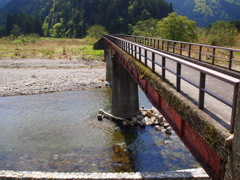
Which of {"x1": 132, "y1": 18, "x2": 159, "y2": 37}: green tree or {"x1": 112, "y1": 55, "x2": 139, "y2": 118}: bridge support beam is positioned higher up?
{"x1": 132, "y1": 18, "x2": 159, "y2": 37}: green tree

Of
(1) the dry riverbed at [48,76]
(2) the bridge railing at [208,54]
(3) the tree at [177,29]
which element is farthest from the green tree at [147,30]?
(2) the bridge railing at [208,54]

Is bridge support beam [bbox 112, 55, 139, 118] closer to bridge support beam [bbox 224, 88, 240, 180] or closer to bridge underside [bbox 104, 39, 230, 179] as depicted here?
bridge underside [bbox 104, 39, 230, 179]

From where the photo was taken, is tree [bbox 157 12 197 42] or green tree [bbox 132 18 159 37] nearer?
tree [bbox 157 12 197 42]

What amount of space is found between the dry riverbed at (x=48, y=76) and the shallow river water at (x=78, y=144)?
7.87 metres

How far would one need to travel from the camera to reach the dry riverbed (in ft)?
103

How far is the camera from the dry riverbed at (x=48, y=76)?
31453 mm

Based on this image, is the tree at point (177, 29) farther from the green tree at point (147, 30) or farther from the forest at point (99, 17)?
the forest at point (99, 17)

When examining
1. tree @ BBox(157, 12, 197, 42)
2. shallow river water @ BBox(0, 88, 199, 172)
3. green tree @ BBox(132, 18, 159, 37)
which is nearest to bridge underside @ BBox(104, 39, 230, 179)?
shallow river water @ BBox(0, 88, 199, 172)

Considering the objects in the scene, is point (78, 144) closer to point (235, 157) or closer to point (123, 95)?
point (123, 95)

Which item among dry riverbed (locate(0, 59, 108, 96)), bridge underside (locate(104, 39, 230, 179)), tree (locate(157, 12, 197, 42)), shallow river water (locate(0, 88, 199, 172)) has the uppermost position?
tree (locate(157, 12, 197, 42))

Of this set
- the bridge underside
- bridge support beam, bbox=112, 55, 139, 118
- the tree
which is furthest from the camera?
the tree

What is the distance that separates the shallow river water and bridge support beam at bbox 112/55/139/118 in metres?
1.79

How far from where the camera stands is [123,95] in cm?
2117

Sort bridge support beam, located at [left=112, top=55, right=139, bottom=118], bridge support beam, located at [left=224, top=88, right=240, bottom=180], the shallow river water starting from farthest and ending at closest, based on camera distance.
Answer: bridge support beam, located at [left=112, top=55, right=139, bottom=118] < the shallow river water < bridge support beam, located at [left=224, top=88, right=240, bottom=180]
